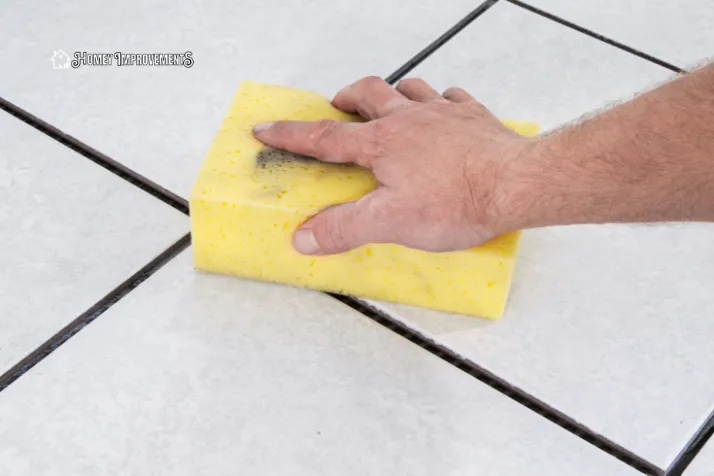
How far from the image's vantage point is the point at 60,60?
117cm

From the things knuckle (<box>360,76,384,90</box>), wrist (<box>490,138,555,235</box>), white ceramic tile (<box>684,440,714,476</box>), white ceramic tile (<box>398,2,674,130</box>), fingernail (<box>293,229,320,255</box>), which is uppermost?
white ceramic tile (<box>398,2,674,130</box>)

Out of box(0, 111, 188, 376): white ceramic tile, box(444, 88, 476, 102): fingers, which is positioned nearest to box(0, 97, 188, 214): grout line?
box(0, 111, 188, 376): white ceramic tile

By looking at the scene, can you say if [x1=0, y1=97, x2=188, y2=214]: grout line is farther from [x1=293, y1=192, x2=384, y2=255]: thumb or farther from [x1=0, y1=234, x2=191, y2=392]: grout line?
[x1=293, y1=192, x2=384, y2=255]: thumb

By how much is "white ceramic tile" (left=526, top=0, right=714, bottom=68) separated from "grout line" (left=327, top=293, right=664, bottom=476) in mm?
671

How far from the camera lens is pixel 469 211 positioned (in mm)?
820

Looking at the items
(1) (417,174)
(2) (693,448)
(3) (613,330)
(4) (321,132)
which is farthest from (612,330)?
(4) (321,132)

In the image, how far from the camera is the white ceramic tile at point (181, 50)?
1080 millimetres

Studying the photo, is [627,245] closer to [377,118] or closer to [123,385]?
[377,118]

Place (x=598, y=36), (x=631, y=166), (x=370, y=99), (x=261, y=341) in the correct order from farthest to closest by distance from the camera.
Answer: (x=598, y=36) < (x=370, y=99) < (x=261, y=341) < (x=631, y=166)

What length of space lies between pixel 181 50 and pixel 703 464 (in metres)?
0.86

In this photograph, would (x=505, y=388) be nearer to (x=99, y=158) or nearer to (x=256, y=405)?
(x=256, y=405)

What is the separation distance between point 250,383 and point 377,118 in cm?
34

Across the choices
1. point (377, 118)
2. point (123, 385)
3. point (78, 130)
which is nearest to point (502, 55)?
point (377, 118)

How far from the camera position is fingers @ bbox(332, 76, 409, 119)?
0.96 meters
